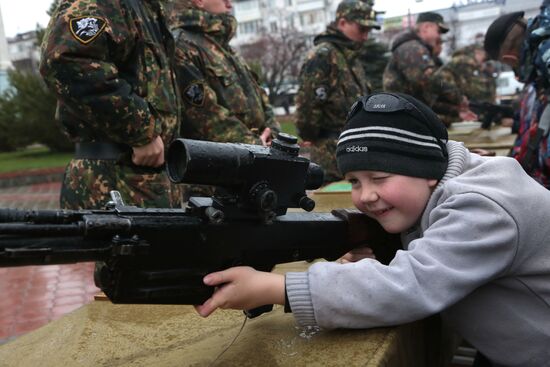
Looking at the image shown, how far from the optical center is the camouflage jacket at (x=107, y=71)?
2.41 metres

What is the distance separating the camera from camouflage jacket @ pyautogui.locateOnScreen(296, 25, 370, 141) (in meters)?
5.12

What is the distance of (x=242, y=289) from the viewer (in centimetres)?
149

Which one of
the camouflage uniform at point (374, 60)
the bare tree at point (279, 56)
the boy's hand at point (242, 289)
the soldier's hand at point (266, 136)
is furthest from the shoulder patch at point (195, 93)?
the bare tree at point (279, 56)

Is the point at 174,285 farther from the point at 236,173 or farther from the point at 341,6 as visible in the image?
the point at 341,6

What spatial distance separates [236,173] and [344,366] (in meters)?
0.52

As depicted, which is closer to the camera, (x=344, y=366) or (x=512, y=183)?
(x=344, y=366)

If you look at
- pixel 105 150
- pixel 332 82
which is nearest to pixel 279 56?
pixel 332 82

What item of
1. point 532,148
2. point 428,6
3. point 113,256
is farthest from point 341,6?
point 113,256

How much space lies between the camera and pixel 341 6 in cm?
534

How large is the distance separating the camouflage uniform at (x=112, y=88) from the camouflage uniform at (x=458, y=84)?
4972 millimetres

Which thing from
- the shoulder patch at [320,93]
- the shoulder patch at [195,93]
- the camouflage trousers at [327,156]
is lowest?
the camouflage trousers at [327,156]

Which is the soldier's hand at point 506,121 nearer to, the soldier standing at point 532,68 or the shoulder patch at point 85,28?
the soldier standing at point 532,68

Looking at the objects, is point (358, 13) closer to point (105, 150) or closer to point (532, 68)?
point (532, 68)

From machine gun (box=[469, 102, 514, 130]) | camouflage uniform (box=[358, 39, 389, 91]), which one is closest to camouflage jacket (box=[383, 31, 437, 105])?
machine gun (box=[469, 102, 514, 130])
